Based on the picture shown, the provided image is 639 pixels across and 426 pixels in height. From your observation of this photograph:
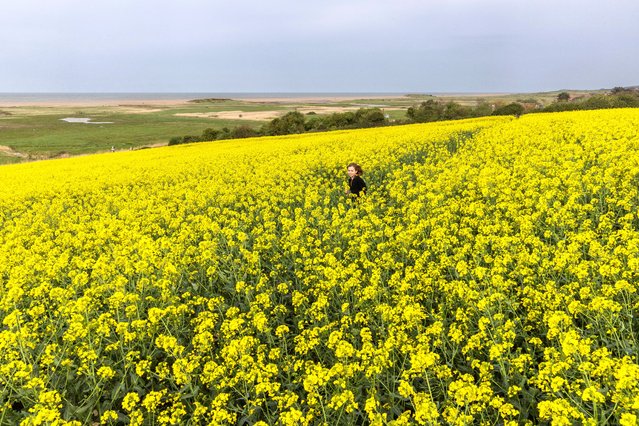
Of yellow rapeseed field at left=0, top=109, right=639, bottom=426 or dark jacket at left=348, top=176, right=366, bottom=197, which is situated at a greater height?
dark jacket at left=348, top=176, right=366, bottom=197

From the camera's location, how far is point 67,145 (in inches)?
2808

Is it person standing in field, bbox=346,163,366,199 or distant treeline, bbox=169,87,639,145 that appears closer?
person standing in field, bbox=346,163,366,199

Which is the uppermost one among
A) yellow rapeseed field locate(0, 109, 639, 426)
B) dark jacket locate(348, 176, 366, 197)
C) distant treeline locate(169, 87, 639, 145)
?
distant treeline locate(169, 87, 639, 145)

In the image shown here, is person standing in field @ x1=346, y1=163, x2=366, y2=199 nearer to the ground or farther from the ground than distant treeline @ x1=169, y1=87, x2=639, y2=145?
nearer to the ground

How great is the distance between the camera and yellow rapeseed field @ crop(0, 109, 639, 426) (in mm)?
3996

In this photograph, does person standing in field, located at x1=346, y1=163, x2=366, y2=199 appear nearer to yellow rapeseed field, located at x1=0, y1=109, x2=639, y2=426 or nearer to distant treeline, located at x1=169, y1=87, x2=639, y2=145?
yellow rapeseed field, located at x1=0, y1=109, x2=639, y2=426

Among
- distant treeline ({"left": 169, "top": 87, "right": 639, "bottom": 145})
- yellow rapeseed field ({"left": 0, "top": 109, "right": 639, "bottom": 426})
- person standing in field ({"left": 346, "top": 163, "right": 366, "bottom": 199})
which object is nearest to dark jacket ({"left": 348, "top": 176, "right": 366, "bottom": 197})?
person standing in field ({"left": 346, "top": 163, "right": 366, "bottom": 199})

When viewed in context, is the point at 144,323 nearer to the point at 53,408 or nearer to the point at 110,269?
the point at 53,408

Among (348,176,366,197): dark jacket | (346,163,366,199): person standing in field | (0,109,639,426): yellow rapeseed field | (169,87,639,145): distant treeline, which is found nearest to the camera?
(0,109,639,426): yellow rapeseed field

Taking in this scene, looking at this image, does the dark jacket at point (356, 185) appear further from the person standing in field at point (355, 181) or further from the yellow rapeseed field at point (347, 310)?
the yellow rapeseed field at point (347, 310)

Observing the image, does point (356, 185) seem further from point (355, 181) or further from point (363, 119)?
point (363, 119)

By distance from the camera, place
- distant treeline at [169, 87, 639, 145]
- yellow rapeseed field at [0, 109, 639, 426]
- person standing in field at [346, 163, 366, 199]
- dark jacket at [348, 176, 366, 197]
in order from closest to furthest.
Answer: yellow rapeseed field at [0, 109, 639, 426], person standing in field at [346, 163, 366, 199], dark jacket at [348, 176, 366, 197], distant treeline at [169, 87, 639, 145]

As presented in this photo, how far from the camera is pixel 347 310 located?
6152mm

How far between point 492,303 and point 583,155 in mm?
10045
